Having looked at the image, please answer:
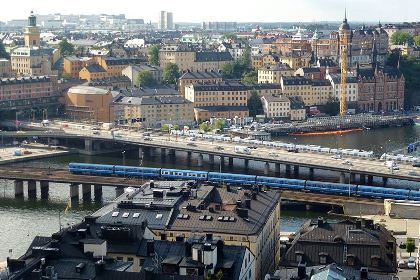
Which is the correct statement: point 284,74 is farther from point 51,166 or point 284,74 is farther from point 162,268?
point 162,268

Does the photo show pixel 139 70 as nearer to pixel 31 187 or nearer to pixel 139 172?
pixel 139 172

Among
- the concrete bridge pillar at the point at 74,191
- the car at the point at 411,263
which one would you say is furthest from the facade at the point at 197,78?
the car at the point at 411,263

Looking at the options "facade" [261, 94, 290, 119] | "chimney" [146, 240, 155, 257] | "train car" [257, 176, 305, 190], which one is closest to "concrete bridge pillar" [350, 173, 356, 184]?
"train car" [257, 176, 305, 190]

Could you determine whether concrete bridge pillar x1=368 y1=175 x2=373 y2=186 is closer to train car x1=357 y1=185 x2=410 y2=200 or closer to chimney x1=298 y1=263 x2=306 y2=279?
train car x1=357 y1=185 x2=410 y2=200

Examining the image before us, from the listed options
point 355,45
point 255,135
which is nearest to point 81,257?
point 255,135

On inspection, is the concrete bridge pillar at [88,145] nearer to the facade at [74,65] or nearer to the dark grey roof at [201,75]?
the dark grey roof at [201,75]

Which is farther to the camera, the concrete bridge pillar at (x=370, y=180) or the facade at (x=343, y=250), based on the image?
the concrete bridge pillar at (x=370, y=180)

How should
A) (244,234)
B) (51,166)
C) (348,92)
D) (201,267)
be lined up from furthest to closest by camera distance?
1. (348,92)
2. (51,166)
3. (244,234)
4. (201,267)

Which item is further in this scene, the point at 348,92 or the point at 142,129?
the point at 348,92
